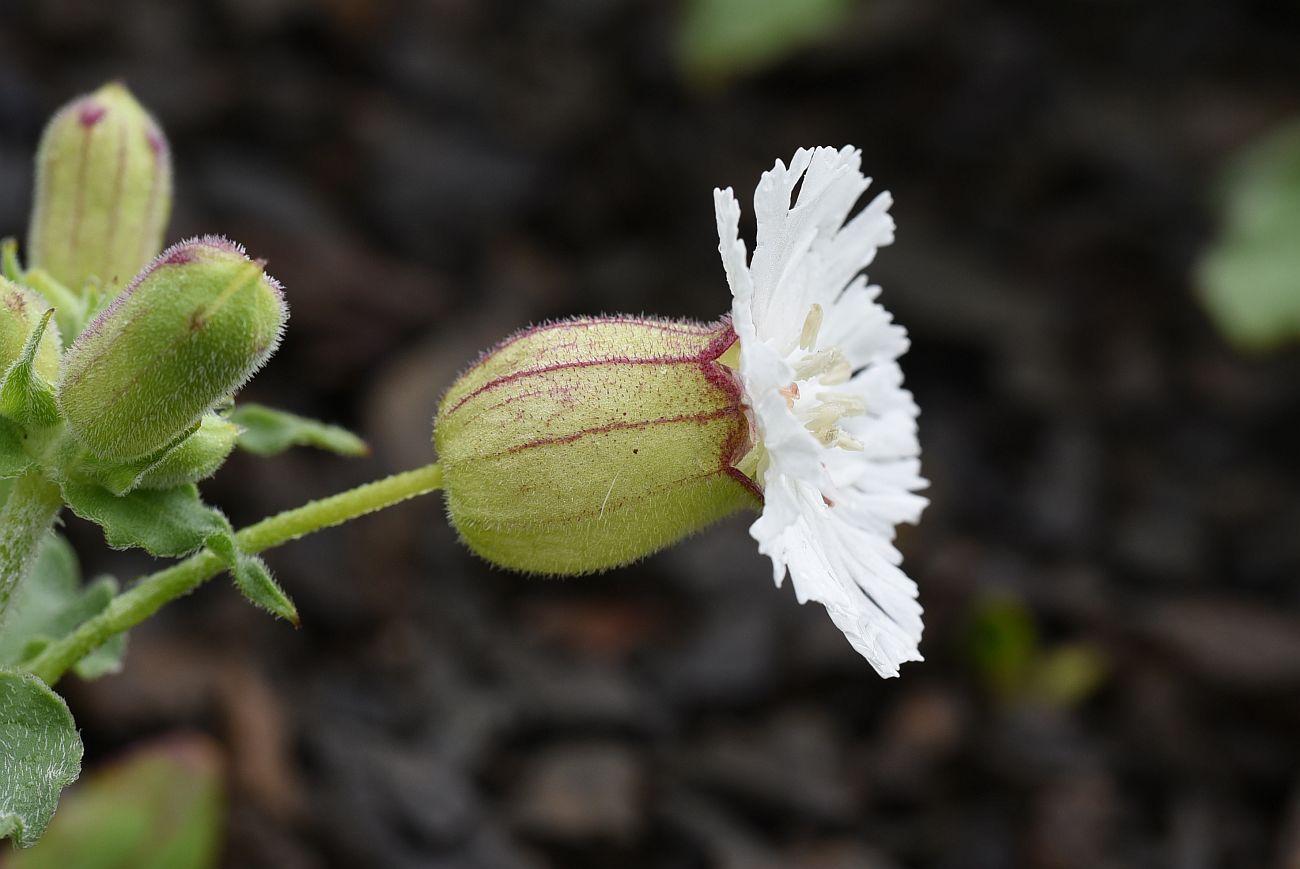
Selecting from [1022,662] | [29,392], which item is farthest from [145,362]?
[1022,662]

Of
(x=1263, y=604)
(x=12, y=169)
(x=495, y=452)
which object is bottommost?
(x=495, y=452)

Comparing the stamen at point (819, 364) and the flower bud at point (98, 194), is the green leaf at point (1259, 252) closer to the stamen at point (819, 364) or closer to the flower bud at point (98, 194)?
the stamen at point (819, 364)

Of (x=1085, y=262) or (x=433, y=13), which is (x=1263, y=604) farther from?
(x=433, y=13)

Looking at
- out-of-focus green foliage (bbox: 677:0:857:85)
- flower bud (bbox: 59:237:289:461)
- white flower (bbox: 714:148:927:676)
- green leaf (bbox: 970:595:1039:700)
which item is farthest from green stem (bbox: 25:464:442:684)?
out-of-focus green foliage (bbox: 677:0:857:85)

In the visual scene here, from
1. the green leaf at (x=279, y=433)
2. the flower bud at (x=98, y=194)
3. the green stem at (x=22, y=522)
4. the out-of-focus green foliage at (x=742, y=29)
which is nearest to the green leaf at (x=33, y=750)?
the green stem at (x=22, y=522)

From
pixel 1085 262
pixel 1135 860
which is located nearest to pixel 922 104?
pixel 1085 262

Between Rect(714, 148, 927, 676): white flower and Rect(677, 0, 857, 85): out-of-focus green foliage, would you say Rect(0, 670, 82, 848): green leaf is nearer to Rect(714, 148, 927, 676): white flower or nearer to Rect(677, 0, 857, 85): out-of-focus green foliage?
Rect(714, 148, 927, 676): white flower
